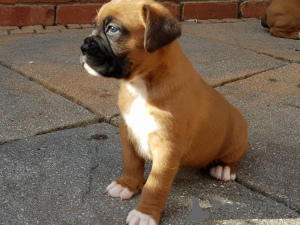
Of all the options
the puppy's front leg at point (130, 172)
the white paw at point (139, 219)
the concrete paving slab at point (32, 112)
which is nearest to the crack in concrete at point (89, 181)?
the puppy's front leg at point (130, 172)

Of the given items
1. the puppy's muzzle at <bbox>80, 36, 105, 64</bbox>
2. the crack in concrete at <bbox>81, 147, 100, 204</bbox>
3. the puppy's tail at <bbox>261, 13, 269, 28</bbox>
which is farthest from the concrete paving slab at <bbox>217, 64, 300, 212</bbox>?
the puppy's tail at <bbox>261, 13, 269, 28</bbox>

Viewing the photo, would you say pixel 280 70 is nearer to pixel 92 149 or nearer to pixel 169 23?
pixel 92 149

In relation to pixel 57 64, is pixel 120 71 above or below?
above

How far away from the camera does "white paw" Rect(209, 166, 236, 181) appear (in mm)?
2881

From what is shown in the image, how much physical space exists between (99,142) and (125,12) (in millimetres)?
1188

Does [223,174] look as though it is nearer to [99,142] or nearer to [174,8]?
[99,142]

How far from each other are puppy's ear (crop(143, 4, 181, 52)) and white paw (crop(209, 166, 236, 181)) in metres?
0.99

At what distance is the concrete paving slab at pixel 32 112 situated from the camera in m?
3.42

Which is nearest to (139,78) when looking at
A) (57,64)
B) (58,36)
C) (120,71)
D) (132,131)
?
(120,71)

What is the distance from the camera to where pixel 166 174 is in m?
2.43

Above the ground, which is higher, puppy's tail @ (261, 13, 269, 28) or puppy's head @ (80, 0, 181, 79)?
puppy's head @ (80, 0, 181, 79)

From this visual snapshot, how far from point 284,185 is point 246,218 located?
465 millimetres

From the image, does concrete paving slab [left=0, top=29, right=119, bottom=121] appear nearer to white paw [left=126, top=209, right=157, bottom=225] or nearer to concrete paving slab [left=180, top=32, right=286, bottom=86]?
concrete paving slab [left=180, top=32, right=286, bottom=86]

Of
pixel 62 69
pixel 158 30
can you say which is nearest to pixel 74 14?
pixel 62 69
